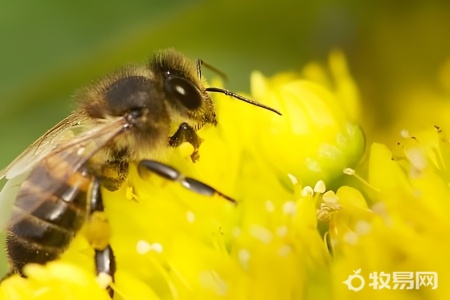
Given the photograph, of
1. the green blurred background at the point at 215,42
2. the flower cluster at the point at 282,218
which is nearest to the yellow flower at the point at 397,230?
the flower cluster at the point at 282,218

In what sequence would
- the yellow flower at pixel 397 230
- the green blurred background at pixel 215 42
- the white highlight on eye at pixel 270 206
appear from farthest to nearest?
the green blurred background at pixel 215 42
the white highlight on eye at pixel 270 206
the yellow flower at pixel 397 230

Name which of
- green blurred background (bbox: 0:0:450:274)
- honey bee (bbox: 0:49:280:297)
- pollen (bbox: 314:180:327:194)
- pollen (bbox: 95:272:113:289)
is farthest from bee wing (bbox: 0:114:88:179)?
green blurred background (bbox: 0:0:450:274)

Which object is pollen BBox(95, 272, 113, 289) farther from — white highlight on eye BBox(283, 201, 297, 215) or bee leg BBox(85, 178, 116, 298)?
white highlight on eye BBox(283, 201, 297, 215)

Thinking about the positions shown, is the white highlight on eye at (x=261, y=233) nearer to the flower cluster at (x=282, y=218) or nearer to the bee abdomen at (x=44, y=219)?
the flower cluster at (x=282, y=218)

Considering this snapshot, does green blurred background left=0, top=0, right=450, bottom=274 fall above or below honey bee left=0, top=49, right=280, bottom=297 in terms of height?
above

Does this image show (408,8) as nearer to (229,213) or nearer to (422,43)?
(422,43)

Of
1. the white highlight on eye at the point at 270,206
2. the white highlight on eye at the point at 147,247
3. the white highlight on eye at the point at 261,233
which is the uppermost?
the white highlight on eye at the point at 270,206

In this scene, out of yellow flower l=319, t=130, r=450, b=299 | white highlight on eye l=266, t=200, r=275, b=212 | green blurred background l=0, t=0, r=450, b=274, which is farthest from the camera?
green blurred background l=0, t=0, r=450, b=274
